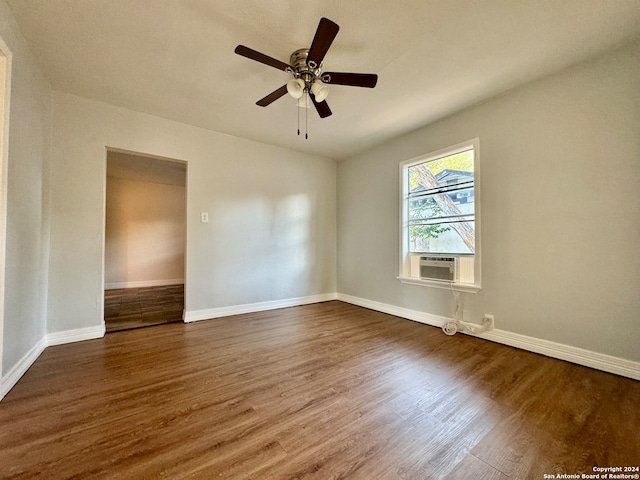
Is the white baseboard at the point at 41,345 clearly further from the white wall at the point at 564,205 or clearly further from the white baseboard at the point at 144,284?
the white wall at the point at 564,205

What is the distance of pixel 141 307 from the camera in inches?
154

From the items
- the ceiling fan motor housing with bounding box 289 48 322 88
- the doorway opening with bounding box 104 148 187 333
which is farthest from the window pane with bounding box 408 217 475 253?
the doorway opening with bounding box 104 148 187 333

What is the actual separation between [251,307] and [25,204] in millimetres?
2512

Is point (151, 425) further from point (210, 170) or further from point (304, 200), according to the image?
point (304, 200)

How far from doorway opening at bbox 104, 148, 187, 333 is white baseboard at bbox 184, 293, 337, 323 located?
53.9 inches

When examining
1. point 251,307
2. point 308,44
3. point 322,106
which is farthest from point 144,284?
point 308,44

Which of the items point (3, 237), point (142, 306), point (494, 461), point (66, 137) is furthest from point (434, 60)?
point (142, 306)

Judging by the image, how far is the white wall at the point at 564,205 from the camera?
192 centimetres

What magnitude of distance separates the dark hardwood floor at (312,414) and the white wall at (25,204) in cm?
35

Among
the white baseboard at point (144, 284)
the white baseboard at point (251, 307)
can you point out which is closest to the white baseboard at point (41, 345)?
the white baseboard at point (251, 307)

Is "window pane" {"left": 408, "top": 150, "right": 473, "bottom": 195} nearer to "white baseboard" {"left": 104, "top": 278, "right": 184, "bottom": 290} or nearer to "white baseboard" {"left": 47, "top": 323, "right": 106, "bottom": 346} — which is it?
"white baseboard" {"left": 47, "top": 323, "right": 106, "bottom": 346}

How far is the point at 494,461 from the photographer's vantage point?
1149 millimetres

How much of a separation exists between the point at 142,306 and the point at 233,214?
216cm

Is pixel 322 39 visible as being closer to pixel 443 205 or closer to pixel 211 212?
pixel 443 205
